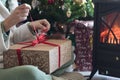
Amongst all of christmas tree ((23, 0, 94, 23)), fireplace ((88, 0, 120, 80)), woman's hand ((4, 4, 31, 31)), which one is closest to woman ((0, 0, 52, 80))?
woman's hand ((4, 4, 31, 31))

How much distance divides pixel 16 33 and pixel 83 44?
1.34 ft

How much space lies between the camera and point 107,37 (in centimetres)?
137

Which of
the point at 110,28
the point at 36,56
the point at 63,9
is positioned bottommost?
the point at 36,56

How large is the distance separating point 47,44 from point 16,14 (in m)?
0.21

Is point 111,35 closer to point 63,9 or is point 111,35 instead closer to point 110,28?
point 110,28

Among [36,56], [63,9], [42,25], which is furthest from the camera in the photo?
[63,9]

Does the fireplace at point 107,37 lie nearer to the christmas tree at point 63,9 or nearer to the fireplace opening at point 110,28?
the fireplace opening at point 110,28

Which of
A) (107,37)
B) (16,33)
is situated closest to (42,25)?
(16,33)

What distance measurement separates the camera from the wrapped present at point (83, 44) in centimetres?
153

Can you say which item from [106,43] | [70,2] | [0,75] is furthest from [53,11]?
[0,75]

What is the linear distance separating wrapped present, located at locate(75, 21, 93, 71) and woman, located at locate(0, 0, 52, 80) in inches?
11.4

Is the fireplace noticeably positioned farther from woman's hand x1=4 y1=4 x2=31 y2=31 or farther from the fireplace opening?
woman's hand x1=4 y1=4 x2=31 y2=31

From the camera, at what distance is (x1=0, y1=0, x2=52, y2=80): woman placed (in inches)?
41.3

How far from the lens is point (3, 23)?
1198 mm
